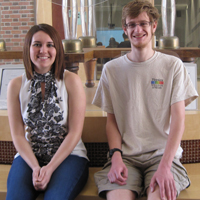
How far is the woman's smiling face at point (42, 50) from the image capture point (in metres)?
1.56

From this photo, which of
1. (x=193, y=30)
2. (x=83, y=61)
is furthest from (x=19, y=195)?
(x=193, y=30)

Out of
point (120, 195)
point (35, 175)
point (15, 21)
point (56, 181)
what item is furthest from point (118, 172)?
point (15, 21)

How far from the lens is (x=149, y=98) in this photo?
5.00 feet

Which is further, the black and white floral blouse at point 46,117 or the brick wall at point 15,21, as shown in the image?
the brick wall at point 15,21

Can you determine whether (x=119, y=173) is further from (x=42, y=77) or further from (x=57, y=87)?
(x=42, y=77)

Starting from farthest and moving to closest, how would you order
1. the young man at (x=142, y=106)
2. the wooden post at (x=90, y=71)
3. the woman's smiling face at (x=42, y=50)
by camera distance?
1. the wooden post at (x=90, y=71)
2. the woman's smiling face at (x=42, y=50)
3. the young man at (x=142, y=106)

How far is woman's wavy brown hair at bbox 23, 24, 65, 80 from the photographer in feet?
5.17

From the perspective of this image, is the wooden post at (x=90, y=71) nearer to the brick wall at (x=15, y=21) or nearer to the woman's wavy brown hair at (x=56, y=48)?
the woman's wavy brown hair at (x=56, y=48)

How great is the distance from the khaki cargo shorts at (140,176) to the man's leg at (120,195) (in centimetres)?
2

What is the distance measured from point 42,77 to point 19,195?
2.08 ft

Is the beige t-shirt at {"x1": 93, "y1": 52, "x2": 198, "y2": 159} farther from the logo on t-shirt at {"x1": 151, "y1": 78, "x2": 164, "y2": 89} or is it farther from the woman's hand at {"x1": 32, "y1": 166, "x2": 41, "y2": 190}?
the woman's hand at {"x1": 32, "y1": 166, "x2": 41, "y2": 190}

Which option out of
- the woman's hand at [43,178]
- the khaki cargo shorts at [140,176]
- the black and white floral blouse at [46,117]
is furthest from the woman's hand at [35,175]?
the khaki cargo shorts at [140,176]

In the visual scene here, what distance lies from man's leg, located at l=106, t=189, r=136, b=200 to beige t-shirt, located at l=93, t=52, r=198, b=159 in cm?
22

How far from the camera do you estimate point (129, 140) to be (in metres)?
1.54
